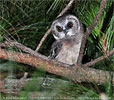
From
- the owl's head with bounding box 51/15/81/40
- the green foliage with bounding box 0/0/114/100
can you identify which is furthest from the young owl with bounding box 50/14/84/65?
the green foliage with bounding box 0/0/114/100

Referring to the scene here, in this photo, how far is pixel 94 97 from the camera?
2.08 feet

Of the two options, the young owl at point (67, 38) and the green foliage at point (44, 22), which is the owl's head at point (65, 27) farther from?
the green foliage at point (44, 22)

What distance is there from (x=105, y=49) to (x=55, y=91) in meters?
0.44

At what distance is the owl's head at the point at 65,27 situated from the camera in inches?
64.5

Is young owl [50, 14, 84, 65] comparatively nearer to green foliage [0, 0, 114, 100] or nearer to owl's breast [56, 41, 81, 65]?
owl's breast [56, 41, 81, 65]

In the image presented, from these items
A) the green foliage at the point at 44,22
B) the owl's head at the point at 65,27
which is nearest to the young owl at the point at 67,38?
the owl's head at the point at 65,27

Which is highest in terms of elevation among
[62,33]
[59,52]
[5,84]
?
[62,33]

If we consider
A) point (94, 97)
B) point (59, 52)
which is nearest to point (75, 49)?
point (59, 52)

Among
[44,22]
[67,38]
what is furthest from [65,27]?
[44,22]

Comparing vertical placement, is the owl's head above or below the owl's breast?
above

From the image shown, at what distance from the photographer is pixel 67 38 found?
1.64 m

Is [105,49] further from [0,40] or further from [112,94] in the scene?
[0,40]

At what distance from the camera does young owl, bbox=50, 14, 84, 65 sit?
1495mm

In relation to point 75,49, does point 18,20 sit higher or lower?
higher
